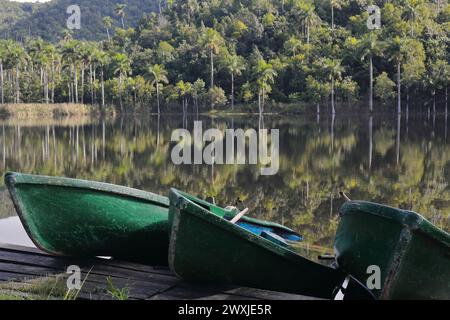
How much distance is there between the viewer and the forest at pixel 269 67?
90.0 m

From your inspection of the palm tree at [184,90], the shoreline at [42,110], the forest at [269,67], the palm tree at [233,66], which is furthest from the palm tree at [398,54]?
the shoreline at [42,110]

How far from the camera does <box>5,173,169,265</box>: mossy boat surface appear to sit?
836 centimetres

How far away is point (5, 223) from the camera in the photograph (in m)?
13.3

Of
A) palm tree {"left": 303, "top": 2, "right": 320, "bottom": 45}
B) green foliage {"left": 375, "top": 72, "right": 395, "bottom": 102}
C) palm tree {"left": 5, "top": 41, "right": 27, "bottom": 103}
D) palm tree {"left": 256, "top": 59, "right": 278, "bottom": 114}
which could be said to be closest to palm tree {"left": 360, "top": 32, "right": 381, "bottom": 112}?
green foliage {"left": 375, "top": 72, "right": 395, "bottom": 102}

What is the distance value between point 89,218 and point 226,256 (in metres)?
2.19

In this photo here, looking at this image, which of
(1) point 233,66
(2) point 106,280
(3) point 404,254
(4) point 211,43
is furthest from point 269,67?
(3) point 404,254

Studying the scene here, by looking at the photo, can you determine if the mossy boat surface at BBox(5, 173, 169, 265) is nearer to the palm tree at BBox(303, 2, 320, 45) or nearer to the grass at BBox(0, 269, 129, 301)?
the grass at BBox(0, 269, 129, 301)

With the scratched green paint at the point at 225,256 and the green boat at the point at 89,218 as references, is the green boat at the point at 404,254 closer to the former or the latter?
the scratched green paint at the point at 225,256

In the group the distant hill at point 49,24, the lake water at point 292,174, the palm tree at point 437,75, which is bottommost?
the lake water at point 292,174

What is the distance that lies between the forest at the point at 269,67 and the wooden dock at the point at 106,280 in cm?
7972

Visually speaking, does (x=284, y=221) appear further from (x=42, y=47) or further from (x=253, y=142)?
(x=42, y=47)

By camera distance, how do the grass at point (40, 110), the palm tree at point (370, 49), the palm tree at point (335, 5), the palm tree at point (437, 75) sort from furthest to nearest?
the palm tree at point (335, 5), the palm tree at point (370, 49), the palm tree at point (437, 75), the grass at point (40, 110)
